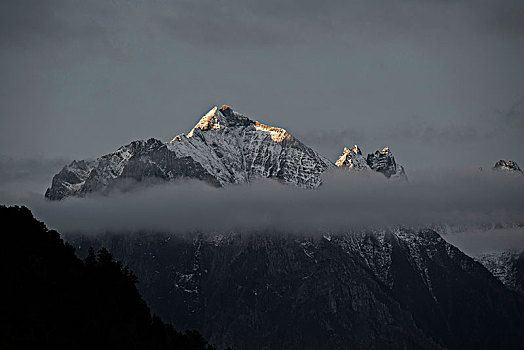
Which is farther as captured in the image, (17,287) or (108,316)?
(108,316)

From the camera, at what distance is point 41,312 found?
181500mm

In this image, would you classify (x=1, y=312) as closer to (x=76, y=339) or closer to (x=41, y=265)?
(x=76, y=339)

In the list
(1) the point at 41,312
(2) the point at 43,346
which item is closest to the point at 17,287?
(1) the point at 41,312

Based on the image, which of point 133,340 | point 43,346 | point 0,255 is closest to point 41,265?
point 0,255

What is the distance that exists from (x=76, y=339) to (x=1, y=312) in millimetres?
12470

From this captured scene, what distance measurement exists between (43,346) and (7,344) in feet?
34.3

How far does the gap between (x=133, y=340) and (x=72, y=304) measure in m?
11.6

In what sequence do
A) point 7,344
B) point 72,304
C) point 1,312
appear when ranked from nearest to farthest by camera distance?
point 7,344 < point 1,312 < point 72,304

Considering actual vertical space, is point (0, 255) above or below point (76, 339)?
above

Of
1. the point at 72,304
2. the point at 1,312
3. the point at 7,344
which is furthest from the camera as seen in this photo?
the point at 72,304

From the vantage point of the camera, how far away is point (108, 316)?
198750mm

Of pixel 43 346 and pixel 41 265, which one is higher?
pixel 41 265

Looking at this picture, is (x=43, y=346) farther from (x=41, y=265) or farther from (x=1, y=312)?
(x=41, y=265)

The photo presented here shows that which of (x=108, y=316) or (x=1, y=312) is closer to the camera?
(x=1, y=312)
